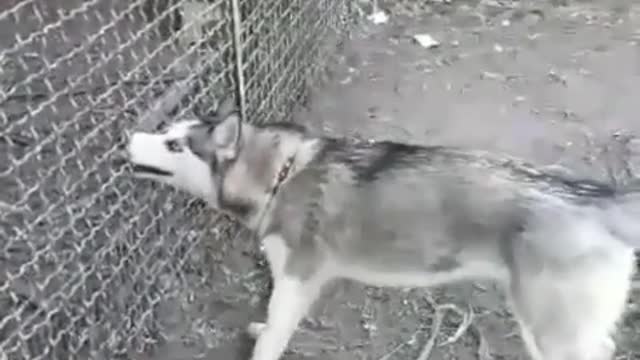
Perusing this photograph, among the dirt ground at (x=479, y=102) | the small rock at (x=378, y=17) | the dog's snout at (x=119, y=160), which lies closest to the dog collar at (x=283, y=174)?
the dog's snout at (x=119, y=160)

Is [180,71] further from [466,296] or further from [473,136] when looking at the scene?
[473,136]

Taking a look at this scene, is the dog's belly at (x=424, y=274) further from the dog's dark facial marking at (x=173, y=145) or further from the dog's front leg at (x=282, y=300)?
the dog's dark facial marking at (x=173, y=145)

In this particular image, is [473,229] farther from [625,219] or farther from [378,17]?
[378,17]

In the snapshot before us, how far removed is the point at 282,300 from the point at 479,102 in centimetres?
224

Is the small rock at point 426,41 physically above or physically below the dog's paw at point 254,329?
below

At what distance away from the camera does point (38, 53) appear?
3.96m

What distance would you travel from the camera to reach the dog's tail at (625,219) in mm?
2857

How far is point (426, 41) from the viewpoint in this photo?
5922 millimetres

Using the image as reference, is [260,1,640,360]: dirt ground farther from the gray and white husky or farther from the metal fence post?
the metal fence post

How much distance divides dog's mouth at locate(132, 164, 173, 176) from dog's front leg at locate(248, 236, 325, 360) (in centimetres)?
33

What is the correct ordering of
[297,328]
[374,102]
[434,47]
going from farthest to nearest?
[434,47] < [374,102] < [297,328]

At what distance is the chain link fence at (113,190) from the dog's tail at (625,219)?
3.91ft

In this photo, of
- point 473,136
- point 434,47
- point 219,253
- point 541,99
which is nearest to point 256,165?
point 219,253

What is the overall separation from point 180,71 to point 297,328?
34.0 inches
